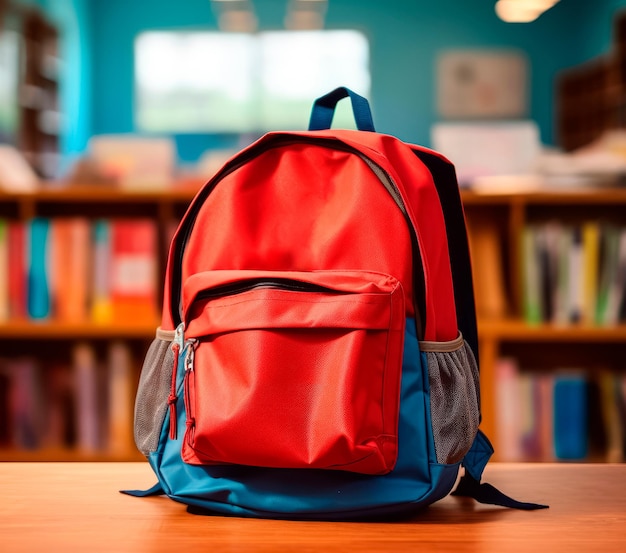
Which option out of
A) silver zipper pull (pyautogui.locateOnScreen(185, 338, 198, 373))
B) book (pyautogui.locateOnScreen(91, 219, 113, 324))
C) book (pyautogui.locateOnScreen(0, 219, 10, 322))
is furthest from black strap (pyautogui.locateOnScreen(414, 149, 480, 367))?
book (pyautogui.locateOnScreen(0, 219, 10, 322))

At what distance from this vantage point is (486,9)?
6164mm

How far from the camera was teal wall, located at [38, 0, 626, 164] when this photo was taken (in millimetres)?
6172

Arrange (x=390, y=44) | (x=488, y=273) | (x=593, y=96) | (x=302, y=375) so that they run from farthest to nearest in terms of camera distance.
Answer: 1. (x=390, y=44)
2. (x=593, y=96)
3. (x=488, y=273)
4. (x=302, y=375)

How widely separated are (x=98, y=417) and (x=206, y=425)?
5.85ft

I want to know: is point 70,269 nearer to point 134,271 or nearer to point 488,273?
point 134,271

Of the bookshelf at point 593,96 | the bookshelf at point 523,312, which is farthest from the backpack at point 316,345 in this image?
the bookshelf at point 593,96

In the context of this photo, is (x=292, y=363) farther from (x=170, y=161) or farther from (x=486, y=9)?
(x=486, y=9)

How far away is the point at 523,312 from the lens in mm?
2326

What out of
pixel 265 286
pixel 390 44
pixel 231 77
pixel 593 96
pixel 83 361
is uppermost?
pixel 390 44

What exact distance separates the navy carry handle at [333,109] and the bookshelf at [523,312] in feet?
4.69

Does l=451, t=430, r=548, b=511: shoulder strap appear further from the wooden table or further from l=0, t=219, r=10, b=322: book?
l=0, t=219, r=10, b=322: book

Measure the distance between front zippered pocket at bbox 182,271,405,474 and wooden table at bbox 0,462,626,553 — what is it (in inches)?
2.2

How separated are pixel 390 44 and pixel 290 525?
587 cm

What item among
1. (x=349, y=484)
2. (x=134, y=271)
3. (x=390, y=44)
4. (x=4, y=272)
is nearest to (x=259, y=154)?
(x=349, y=484)
